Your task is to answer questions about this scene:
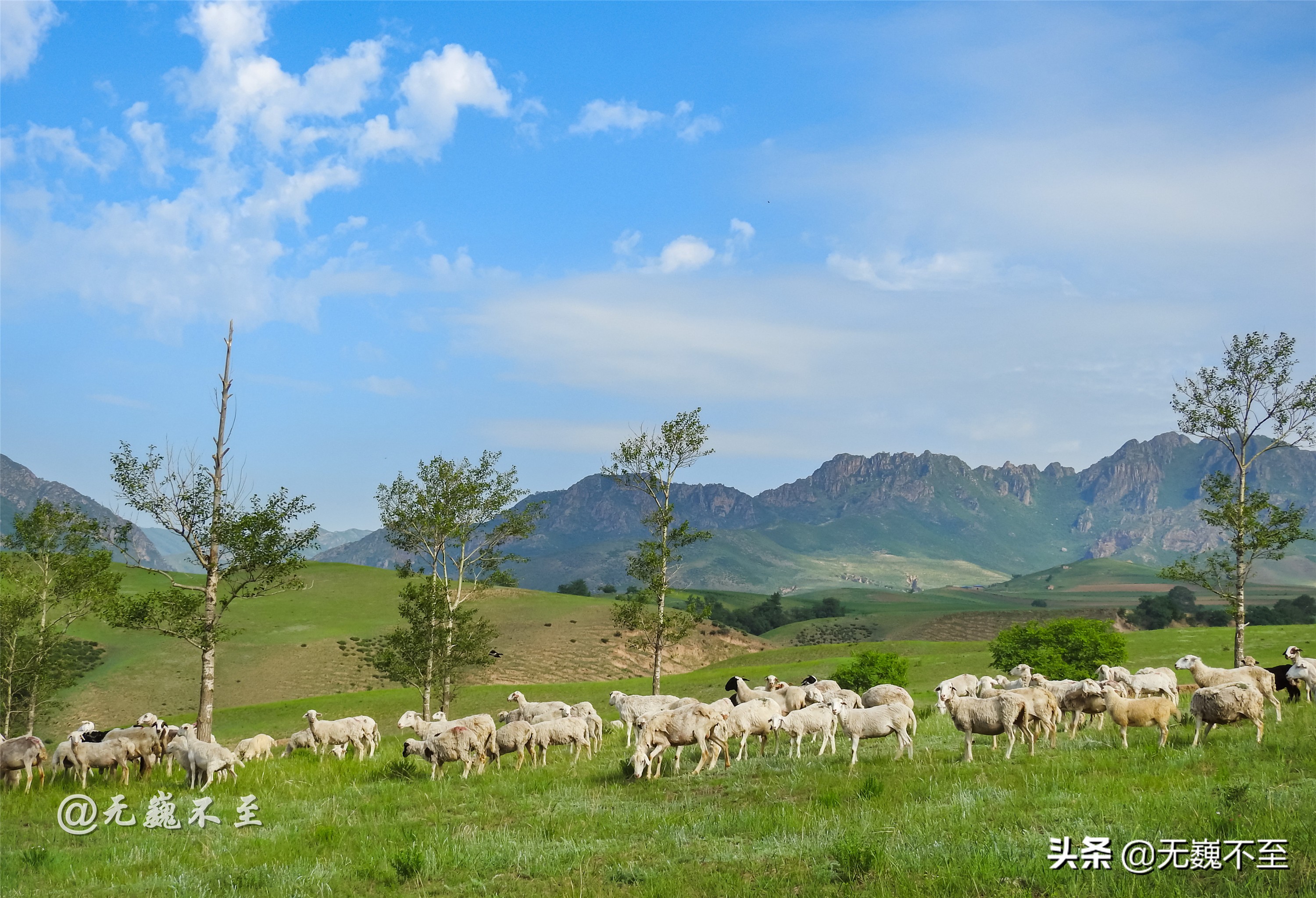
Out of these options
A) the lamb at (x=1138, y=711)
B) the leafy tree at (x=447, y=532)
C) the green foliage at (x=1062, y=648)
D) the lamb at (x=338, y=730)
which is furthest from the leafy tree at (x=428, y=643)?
the lamb at (x=1138, y=711)

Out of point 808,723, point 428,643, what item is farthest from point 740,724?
point 428,643

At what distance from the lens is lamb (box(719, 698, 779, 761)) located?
2019 centimetres

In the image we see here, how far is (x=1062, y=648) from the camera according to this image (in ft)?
184

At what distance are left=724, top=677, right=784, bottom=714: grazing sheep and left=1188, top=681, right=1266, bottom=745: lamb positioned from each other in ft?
31.6

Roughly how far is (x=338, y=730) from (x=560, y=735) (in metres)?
9.45

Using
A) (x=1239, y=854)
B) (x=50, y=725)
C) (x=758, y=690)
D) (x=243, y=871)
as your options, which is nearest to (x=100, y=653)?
(x=50, y=725)

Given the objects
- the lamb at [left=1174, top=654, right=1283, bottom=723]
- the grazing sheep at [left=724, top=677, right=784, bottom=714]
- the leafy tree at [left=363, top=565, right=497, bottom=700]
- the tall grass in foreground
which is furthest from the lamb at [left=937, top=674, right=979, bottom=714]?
the leafy tree at [left=363, top=565, right=497, bottom=700]

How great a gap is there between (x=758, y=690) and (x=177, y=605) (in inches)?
764

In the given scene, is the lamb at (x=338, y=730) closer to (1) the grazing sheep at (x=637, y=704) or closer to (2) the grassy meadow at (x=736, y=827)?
(2) the grassy meadow at (x=736, y=827)

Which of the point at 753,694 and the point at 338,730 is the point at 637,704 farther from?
the point at 338,730

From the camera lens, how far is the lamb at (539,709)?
26.9 metres

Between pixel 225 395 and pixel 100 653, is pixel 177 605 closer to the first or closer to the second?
pixel 225 395

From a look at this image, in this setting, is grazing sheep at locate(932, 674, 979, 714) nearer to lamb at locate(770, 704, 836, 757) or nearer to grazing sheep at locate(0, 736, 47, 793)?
lamb at locate(770, 704, 836, 757)

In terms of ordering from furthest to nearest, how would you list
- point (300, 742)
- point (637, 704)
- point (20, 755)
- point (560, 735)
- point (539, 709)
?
point (300, 742) < point (539, 709) < point (637, 704) < point (560, 735) < point (20, 755)
